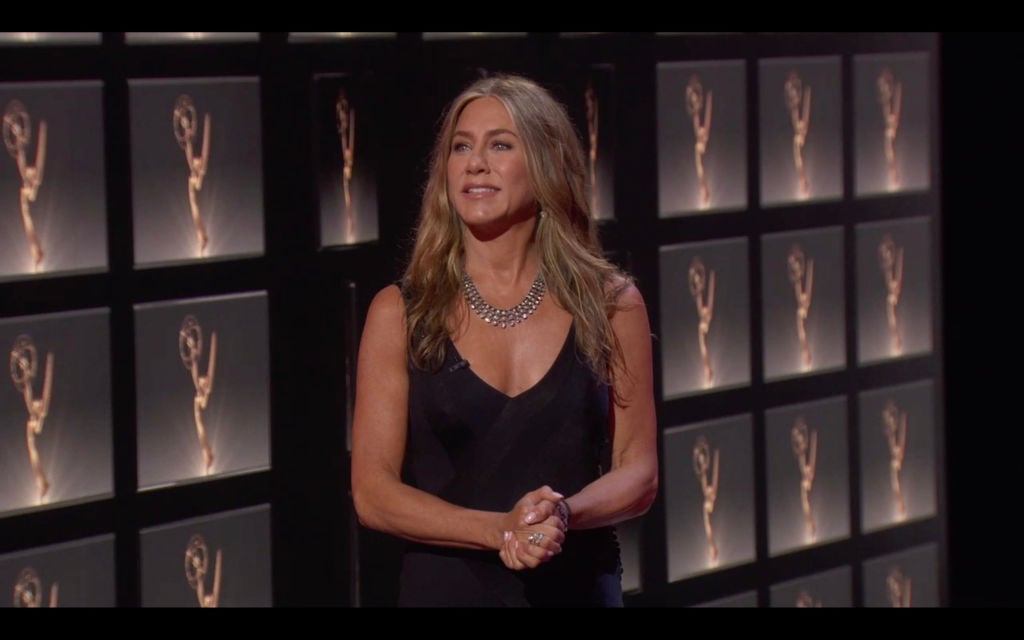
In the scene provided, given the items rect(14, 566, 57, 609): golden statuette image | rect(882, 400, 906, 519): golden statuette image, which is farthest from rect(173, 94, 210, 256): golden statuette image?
rect(882, 400, 906, 519): golden statuette image

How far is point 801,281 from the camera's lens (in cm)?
501

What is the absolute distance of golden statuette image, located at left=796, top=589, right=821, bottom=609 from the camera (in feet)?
16.7

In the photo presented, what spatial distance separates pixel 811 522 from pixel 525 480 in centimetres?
225

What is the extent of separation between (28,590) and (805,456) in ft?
7.48

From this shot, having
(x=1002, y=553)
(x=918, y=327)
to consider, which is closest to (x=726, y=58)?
(x=918, y=327)

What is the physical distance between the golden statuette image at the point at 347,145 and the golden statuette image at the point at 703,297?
42.2 inches

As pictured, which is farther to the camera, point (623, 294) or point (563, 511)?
point (623, 294)

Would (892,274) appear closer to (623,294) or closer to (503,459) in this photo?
(623,294)

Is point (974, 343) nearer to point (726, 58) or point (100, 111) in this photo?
point (726, 58)

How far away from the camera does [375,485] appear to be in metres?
2.98

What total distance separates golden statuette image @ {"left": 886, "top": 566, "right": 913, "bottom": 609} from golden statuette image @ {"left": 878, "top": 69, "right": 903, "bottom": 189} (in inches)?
45.0

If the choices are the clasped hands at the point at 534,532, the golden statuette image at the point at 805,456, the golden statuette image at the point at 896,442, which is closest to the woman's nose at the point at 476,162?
the clasped hands at the point at 534,532

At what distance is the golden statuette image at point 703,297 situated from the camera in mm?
4785

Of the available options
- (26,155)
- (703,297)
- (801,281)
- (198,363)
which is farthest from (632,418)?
(801,281)
